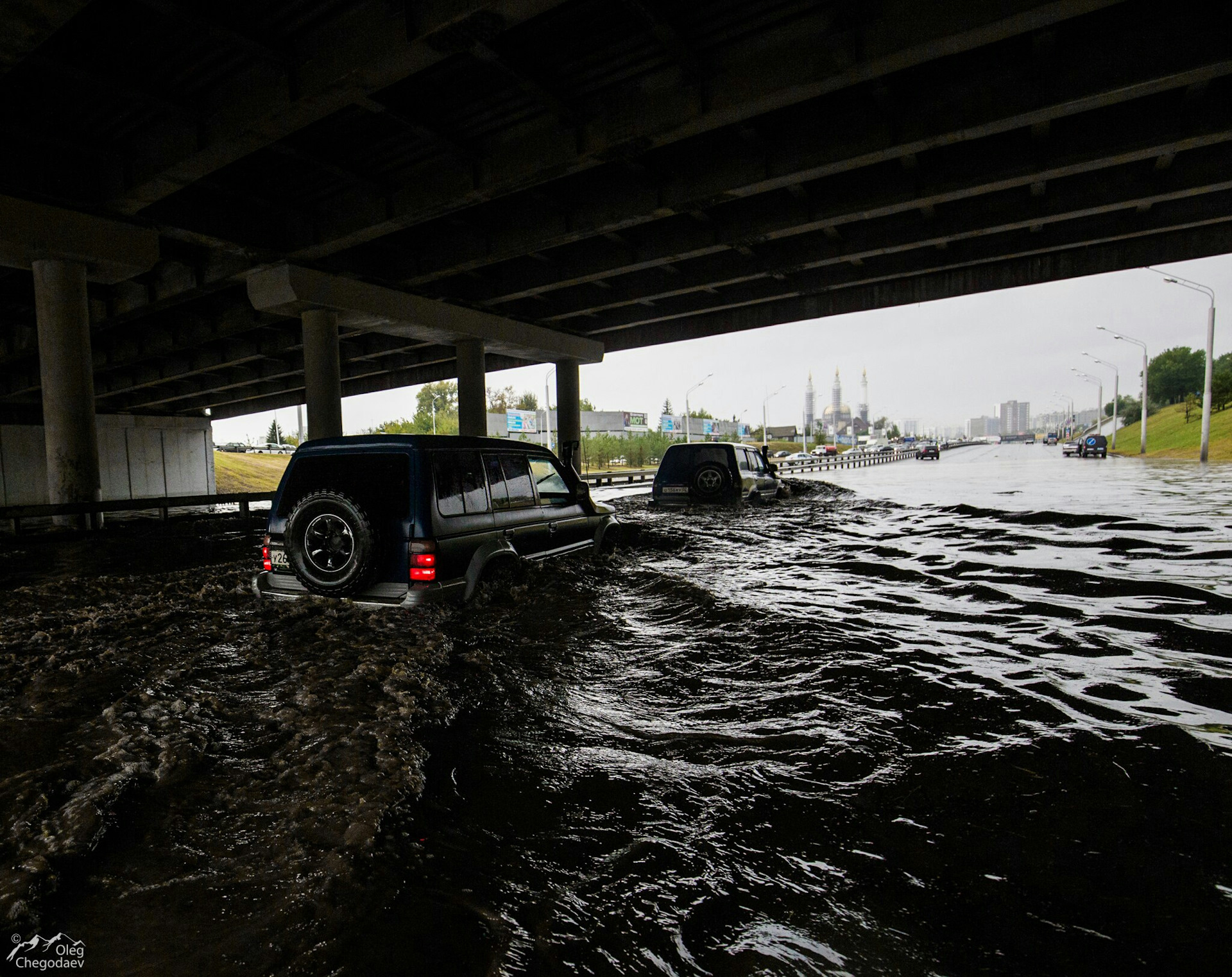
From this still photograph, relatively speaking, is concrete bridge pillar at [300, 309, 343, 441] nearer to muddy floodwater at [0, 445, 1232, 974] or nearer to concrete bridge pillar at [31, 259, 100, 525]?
concrete bridge pillar at [31, 259, 100, 525]

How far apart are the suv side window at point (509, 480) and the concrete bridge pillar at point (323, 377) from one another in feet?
46.2

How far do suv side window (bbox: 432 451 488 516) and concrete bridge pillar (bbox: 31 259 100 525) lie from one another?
13.4m

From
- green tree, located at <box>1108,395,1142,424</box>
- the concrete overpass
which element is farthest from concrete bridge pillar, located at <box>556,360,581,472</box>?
green tree, located at <box>1108,395,1142,424</box>

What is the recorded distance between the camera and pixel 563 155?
1174cm

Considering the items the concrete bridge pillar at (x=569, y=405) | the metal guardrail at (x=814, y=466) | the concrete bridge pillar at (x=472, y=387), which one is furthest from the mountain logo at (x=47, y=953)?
the concrete bridge pillar at (x=569, y=405)

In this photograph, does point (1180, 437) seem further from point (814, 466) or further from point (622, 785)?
point (622, 785)

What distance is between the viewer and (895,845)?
246cm

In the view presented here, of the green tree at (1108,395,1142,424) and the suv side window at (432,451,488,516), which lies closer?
the suv side window at (432,451,488,516)

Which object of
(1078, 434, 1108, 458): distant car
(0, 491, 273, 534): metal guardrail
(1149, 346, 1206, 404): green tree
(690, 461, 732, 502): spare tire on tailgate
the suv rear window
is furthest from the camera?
(1149, 346, 1206, 404): green tree

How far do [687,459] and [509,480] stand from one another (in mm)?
9066

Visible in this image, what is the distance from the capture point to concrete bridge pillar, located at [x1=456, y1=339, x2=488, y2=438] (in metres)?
22.8

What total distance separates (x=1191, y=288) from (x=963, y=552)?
1523 inches

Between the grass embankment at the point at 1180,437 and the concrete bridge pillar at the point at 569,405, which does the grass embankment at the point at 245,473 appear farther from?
the grass embankment at the point at 1180,437

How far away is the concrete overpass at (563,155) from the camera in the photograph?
9.01m
